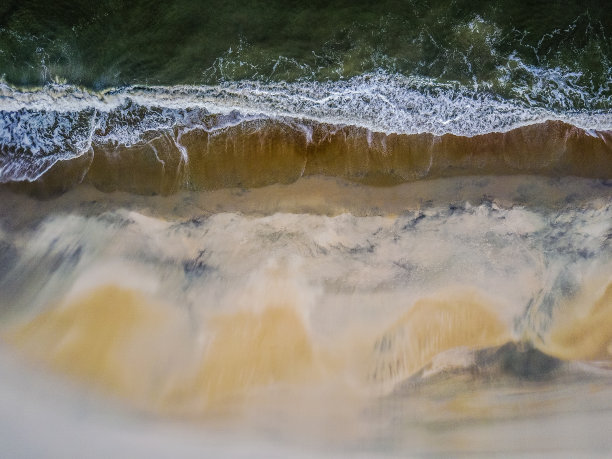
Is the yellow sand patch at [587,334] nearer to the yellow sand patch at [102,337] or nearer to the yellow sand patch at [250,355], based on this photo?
the yellow sand patch at [250,355]

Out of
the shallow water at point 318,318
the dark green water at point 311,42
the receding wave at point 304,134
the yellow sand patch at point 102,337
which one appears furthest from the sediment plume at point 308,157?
the yellow sand patch at point 102,337

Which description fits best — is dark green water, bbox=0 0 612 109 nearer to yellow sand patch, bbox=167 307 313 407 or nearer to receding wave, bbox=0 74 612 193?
receding wave, bbox=0 74 612 193

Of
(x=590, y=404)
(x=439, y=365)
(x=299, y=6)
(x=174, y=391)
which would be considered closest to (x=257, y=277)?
(x=174, y=391)

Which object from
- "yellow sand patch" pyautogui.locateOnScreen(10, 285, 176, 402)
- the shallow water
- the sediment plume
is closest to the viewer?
the shallow water

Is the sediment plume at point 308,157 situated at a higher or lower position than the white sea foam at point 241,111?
lower

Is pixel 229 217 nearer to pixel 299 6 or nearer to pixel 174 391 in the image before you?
pixel 174 391

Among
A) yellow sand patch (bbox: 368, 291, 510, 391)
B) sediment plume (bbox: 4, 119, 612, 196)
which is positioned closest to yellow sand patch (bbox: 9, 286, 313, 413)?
yellow sand patch (bbox: 368, 291, 510, 391)
